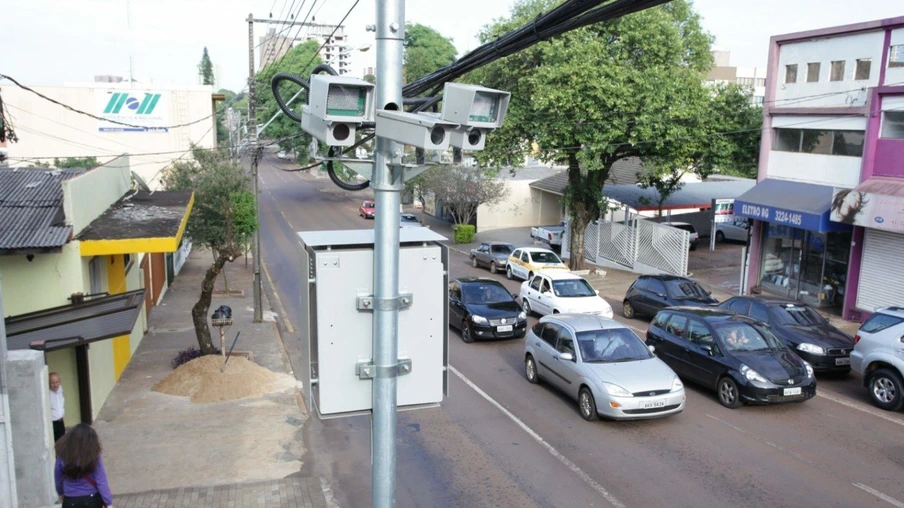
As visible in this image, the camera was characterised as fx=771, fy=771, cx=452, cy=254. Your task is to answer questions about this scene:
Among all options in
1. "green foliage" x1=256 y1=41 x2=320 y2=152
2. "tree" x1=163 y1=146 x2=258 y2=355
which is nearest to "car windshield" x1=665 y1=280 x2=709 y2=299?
"tree" x1=163 y1=146 x2=258 y2=355

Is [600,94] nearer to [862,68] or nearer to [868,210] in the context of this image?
[862,68]

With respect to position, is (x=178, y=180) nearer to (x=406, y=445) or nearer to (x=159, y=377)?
(x=159, y=377)

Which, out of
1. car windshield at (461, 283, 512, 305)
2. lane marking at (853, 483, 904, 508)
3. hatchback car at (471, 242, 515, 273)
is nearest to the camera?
lane marking at (853, 483, 904, 508)

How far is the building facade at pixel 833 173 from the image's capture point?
2064cm

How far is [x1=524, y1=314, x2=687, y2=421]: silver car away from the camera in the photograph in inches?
498

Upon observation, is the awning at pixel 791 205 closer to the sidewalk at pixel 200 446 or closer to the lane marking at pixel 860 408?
the lane marking at pixel 860 408

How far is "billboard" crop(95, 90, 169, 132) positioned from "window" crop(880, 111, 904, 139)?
37.8m

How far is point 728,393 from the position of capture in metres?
13.9

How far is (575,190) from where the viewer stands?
30.3m

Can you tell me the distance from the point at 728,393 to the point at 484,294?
297 inches

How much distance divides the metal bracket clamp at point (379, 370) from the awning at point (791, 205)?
19931mm

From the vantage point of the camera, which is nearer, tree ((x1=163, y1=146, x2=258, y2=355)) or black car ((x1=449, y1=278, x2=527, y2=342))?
black car ((x1=449, y1=278, x2=527, y2=342))

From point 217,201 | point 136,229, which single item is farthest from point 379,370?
point 217,201

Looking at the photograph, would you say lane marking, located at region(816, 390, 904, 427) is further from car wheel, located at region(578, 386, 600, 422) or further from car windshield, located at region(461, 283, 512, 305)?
car windshield, located at region(461, 283, 512, 305)
